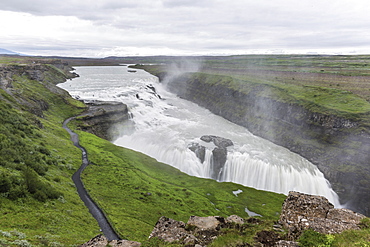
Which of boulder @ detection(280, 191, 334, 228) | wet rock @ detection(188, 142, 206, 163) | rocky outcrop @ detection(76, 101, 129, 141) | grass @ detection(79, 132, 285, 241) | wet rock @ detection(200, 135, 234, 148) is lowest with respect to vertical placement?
grass @ detection(79, 132, 285, 241)

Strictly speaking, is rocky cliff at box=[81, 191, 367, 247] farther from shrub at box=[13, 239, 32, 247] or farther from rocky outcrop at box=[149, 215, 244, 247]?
shrub at box=[13, 239, 32, 247]

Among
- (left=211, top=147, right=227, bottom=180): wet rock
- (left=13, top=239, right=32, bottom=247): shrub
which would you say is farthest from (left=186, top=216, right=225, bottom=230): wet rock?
(left=211, top=147, right=227, bottom=180): wet rock

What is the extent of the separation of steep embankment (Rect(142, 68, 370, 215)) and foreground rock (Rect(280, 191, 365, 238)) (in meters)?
45.3

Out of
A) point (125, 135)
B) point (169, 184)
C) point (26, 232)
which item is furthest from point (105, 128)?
point (26, 232)

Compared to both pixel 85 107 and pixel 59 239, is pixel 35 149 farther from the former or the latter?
pixel 85 107

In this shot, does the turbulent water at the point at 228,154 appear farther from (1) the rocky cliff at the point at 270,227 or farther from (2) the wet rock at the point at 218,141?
(1) the rocky cliff at the point at 270,227

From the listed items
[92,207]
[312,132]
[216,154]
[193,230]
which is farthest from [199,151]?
[193,230]

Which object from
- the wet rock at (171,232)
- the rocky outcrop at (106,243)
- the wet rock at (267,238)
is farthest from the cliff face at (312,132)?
the rocky outcrop at (106,243)

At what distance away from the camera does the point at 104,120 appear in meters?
83.4

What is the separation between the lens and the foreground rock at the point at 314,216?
1341cm

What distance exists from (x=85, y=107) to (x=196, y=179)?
209 feet

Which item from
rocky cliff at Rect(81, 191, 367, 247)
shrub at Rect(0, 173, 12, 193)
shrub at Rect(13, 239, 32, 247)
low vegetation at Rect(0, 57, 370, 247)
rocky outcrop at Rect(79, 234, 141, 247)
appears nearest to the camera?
rocky cliff at Rect(81, 191, 367, 247)

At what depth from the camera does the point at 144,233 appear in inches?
1185

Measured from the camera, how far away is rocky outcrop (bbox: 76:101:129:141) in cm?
8020
